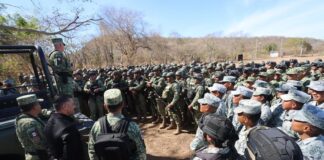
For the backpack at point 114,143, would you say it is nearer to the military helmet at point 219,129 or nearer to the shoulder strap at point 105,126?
the shoulder strap at point 105,126

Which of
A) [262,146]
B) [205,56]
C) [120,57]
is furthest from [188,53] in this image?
[262,146]

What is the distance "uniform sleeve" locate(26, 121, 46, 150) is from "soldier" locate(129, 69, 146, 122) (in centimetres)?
498

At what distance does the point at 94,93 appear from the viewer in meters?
7.25

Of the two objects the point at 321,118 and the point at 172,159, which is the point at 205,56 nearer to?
the point at 172,159

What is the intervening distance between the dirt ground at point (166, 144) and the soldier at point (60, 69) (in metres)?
2.26

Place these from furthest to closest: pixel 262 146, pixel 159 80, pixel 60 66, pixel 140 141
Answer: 1. pixel 159 80
2. pixel 60 66
3. pixel 140 141
4. pixel 262 146

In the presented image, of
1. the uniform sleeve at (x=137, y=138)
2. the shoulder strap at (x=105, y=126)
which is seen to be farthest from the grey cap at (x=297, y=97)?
the shoulder strap at (x=105, y=126)

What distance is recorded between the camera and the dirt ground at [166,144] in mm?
5285

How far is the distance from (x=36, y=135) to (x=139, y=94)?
527 centimetres

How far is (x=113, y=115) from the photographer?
243 cm

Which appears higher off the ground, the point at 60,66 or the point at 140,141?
the point at 60,66

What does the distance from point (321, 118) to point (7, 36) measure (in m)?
12.4

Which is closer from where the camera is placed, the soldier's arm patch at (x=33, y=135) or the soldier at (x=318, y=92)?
the soldier's arm patch at (x=33, y=135)

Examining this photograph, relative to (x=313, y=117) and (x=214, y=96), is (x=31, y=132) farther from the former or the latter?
(x=313, y=117)
